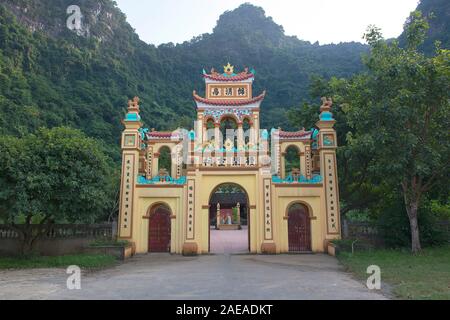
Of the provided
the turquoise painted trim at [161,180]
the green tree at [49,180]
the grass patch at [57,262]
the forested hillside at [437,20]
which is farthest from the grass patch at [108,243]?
the forested hillside at [437,20]

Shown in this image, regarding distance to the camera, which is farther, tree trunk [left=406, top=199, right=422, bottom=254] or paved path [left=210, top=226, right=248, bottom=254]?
paved path [left=210, top=226, right=248, bottom=254]

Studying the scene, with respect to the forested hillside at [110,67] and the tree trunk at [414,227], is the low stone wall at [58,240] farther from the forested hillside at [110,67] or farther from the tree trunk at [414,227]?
the forested hillside at [110,67]

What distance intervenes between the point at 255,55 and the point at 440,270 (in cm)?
6501

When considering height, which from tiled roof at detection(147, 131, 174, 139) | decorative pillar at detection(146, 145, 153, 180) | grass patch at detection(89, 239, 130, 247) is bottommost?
grass patch at detection(89, 239, 130, 247)

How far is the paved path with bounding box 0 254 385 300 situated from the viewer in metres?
8.00

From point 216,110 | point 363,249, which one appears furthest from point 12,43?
point 363,249

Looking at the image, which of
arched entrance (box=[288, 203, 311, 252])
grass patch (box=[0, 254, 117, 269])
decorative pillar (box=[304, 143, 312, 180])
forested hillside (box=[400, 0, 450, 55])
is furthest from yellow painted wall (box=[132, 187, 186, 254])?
forested hillside (box=[400, 0, 450, 55])

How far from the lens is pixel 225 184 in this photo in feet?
56.3

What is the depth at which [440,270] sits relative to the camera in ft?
33.5

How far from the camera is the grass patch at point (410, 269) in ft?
25.8

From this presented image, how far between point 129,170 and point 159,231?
305 centimetres

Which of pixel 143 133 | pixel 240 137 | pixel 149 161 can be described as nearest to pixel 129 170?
pixel 149 161

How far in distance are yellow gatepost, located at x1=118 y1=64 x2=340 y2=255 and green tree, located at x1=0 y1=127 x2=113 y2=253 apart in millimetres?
2520

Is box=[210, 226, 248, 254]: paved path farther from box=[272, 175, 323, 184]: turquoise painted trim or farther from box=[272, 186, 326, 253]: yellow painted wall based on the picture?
box=[272, 175, 323, 184]: turquoise painted trim
